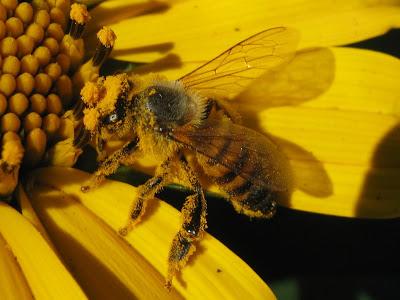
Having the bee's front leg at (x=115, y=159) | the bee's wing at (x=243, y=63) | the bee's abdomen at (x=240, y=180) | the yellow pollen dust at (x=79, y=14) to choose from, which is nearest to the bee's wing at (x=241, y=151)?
the bee's abdomen at (x=240, y=180)

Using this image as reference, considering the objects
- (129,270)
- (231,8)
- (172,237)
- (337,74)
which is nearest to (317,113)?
(337,74)

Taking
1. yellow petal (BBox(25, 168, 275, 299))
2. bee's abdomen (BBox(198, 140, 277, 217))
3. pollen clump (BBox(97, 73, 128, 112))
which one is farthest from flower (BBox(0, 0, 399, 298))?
pollen clump (BBox(97, 73, 128, 112))

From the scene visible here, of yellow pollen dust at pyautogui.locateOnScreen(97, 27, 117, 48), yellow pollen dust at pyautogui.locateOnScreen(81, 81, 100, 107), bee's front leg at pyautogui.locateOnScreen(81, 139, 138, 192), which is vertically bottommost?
bee's front leg at pyautogui.locateOnScreen(81, 139, 138, 192)

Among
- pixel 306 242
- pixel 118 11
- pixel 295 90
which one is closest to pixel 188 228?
pixel 295 90

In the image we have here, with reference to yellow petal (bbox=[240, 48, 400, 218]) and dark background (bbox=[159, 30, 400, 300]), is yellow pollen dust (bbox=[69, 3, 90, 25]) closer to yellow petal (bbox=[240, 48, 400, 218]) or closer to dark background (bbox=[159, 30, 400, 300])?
yellow petal (bbox=[240, 48, 400, 218])

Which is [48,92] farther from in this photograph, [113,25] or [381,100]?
[381,100]
